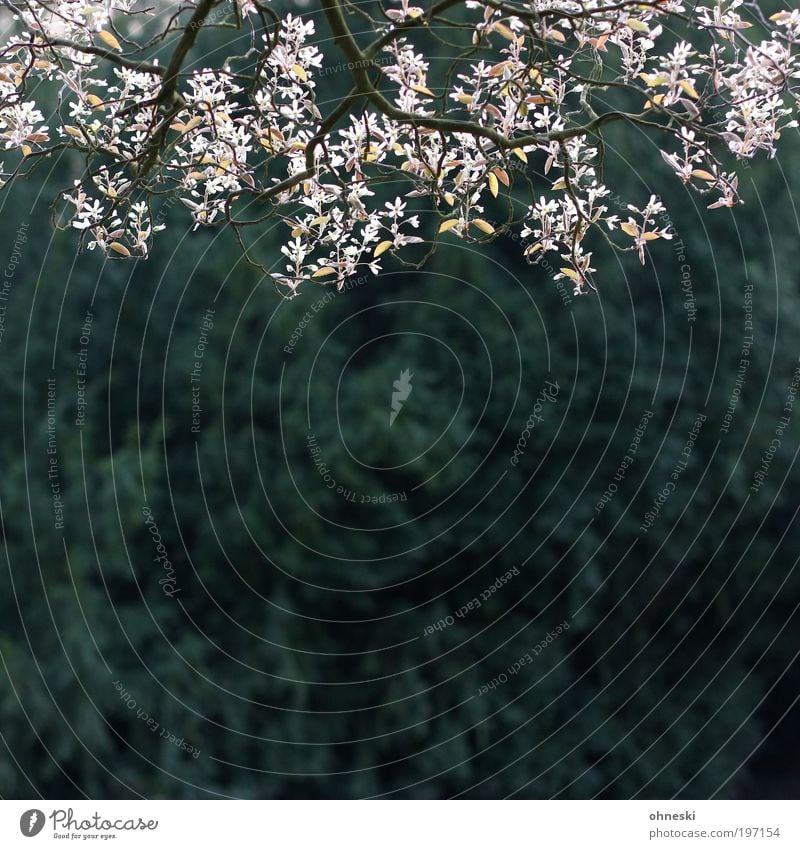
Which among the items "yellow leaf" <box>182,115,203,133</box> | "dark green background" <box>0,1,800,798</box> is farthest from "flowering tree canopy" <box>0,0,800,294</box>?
"dark green background" <box>0,1,800,798</box>

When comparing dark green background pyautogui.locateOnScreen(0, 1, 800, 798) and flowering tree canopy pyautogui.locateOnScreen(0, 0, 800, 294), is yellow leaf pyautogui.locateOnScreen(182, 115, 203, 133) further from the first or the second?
dark green background pyautogui.locateOnScreen(0, 1, 800, 798)

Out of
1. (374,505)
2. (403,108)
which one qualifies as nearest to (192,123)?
(403,108)

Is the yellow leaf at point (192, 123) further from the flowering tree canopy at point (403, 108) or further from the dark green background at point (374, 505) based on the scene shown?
the dark green background at point (374, 505)

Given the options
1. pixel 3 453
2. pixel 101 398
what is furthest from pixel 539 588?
pixel 3 453

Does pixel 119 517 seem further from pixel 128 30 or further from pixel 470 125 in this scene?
pixel 470 125

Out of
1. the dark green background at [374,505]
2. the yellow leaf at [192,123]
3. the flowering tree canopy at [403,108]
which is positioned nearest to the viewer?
the flowering tree canopy at [403,108]

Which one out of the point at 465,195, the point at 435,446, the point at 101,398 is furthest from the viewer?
the point at 101,398

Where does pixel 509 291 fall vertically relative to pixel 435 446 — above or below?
above

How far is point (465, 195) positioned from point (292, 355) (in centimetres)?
335

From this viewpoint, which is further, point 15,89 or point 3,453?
point 3,453

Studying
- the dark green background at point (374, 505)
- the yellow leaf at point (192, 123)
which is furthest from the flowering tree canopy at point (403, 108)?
the dark green background at point (374, 505)

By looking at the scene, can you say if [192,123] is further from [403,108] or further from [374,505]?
[374,505]

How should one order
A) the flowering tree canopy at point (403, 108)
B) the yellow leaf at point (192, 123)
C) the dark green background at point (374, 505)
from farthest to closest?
the dark green background at point (374, 505)
the yellow leaf at point (192, 123)
the flowering tree canopy at point (403, 108)

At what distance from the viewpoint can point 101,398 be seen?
18.8 feet
